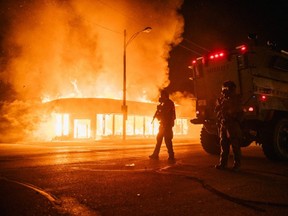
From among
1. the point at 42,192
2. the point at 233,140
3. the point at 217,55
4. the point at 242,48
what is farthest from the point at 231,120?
the point at 42,192

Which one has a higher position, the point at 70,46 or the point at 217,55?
the point at 70,46

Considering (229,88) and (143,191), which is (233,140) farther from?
(143,191)

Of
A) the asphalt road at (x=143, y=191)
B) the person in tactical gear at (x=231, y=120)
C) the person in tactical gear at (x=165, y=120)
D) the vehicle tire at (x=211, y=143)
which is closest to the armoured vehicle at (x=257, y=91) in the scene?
the vehicle tire at (x=211, y=143)

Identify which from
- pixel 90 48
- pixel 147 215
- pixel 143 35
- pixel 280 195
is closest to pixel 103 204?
pixel 147 215

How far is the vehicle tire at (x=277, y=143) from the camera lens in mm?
7363

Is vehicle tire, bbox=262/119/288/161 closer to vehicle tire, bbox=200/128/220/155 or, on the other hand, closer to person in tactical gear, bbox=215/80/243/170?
vehicle tire, bbox=200/128/220/155

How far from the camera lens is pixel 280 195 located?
152 inches

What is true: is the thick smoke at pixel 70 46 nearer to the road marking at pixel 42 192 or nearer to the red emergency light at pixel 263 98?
the red emergency light at pixel 263 98

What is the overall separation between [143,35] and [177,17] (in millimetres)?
3658

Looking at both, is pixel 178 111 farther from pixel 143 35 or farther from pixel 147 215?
pixel 147 215

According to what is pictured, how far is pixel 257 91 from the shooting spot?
750 cm

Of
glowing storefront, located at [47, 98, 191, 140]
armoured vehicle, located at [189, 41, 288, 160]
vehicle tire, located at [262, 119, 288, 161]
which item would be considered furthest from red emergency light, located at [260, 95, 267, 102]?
glowing storefront, located at [47, 98, 191, 140]

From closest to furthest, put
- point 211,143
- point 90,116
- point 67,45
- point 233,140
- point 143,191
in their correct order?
point 143,191 < point 233,140 < point 211,143 < point 90,116 < point 67,45

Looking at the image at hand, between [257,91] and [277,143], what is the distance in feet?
4.32
